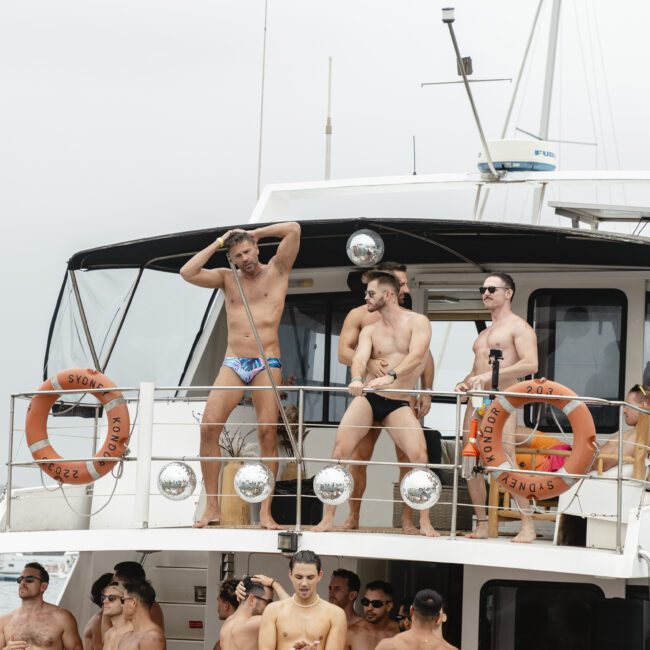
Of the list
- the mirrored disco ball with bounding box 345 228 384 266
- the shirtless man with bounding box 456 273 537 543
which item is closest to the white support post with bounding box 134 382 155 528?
the mirrored disco ball with bounding box 345 228 384 266

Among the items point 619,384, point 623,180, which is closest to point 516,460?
point 619,384

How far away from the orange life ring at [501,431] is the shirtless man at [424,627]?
0.98 metres

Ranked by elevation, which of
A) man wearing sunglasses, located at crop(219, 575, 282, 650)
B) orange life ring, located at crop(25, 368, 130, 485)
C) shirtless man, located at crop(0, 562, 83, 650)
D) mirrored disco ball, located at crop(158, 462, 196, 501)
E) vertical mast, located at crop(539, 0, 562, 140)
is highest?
vertical mast, located at crop(539, 0, 562, 140)

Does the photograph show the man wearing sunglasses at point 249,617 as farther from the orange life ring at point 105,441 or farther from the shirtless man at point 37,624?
the shirtless man at point 37,624

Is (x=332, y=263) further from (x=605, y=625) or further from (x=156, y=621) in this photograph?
→ (x=605, y=625)

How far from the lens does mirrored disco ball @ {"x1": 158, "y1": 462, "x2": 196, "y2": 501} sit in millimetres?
9406

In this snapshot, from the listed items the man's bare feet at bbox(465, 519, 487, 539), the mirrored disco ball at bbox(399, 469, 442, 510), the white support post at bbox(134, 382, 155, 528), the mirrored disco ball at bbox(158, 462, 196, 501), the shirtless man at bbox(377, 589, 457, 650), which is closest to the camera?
the shirtless man at bbox(377, 589, 457, 650)

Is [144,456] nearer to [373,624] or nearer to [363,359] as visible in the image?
[363,359]

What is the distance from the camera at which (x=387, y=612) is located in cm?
974

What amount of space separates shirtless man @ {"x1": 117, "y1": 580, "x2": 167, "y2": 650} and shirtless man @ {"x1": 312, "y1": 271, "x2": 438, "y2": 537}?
128 cm

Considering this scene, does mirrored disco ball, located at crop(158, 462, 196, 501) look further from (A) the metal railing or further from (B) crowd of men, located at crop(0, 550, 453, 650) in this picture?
(B) crowd of men, located at crop(0, 550, 453, 650)

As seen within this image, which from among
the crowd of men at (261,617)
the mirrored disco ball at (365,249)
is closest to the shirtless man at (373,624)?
the crowd of men at (261,617)

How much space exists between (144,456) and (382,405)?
5.30 ft

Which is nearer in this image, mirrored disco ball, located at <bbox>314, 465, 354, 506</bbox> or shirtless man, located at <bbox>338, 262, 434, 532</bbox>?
mirrored disco ball, located at <bbox>314, 465, 354, 506</bbox>
